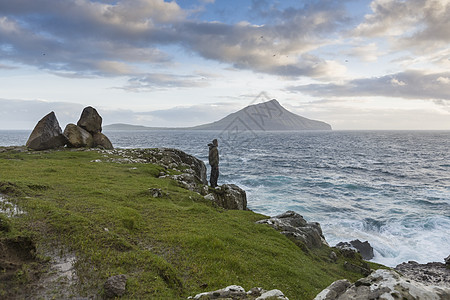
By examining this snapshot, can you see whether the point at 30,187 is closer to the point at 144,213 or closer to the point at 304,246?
the point at 144,213

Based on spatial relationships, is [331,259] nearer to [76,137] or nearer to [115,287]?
[115,287]

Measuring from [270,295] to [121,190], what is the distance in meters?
14.6

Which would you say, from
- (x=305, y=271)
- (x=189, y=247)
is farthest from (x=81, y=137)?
(x=305, y=271)

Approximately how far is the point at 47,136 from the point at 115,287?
1420 inches

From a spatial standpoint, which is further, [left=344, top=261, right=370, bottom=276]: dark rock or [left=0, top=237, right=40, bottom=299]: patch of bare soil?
[left=344, top=261, right=370, bottom=276]: dark rock

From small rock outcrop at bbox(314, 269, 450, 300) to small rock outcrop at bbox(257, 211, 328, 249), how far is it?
8.93m

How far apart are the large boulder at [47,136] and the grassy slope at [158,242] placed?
18224mm

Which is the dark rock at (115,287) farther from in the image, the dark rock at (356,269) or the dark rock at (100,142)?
the dark rock at (100,142)

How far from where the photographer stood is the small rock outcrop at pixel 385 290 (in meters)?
6.85

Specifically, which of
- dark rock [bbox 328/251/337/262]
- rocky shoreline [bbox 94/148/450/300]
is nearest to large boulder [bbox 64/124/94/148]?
rocky shoreline [bbox 94/148/450/300]

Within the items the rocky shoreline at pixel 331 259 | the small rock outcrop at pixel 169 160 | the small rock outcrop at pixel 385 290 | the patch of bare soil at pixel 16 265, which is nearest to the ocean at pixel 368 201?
the rocky shoreline at pixel 331 259

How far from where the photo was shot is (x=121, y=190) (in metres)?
19.5

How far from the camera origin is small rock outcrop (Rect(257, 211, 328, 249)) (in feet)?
56.6

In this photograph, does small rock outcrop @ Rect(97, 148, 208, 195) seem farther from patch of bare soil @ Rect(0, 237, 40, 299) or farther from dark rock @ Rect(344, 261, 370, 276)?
patch of bare soil @ Rect(0, 237, 40, 299)
